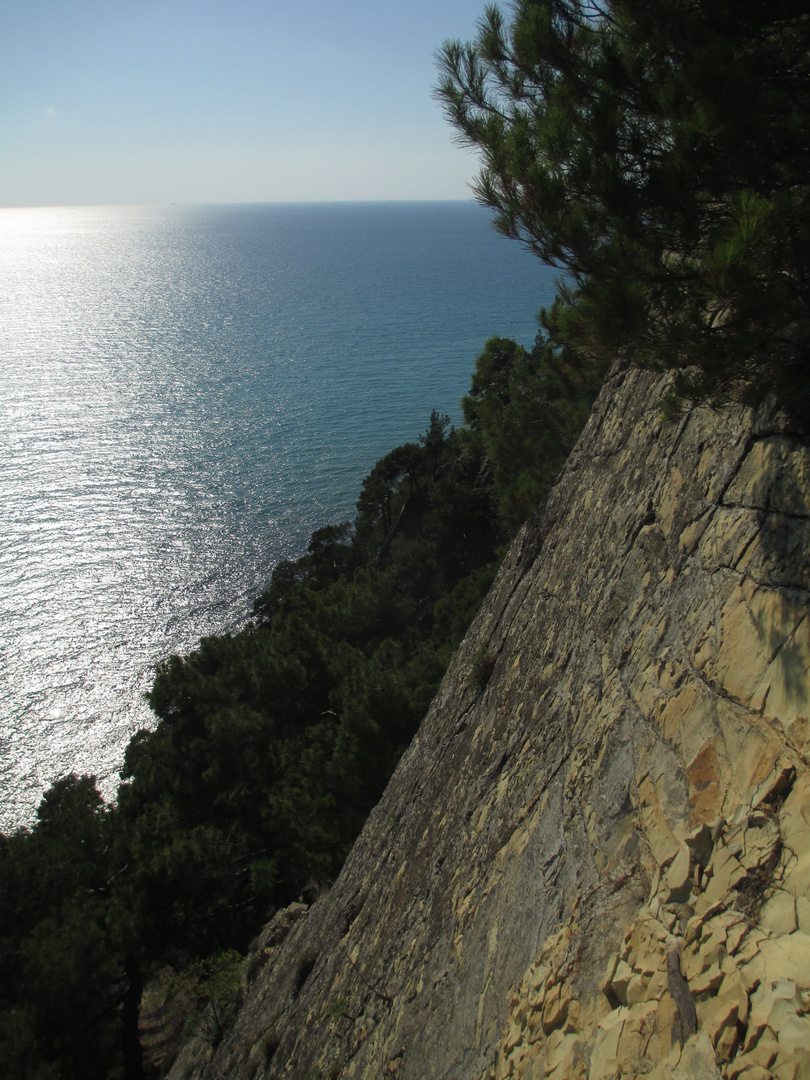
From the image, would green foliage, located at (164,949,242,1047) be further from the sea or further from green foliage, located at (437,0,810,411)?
the sea

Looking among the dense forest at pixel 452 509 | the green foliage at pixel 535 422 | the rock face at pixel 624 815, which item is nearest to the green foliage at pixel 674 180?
the dense forest at pixel 452 509

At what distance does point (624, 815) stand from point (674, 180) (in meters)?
4.62

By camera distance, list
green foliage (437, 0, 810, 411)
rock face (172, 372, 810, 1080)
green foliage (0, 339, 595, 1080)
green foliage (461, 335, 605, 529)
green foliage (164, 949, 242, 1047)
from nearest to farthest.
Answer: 1. rock face (172, 372, 810, 1080)
2. green foliage (437, 0, 810, 411)
3. green foliage (164, 949, 242, 1047)
4. green foliage (0, 339, 595, 1080)
5. green foliage (461, 335, 605, 529)

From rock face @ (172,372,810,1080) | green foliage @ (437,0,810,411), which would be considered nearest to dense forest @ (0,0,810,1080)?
green foliage @ (437,0,810,411)

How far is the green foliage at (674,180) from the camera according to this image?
4.18 m

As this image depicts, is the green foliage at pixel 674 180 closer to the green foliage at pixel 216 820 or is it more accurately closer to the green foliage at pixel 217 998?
the green foliage at pixel 216 820

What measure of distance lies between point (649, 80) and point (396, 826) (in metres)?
10.4

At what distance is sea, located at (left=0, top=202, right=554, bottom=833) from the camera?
1480 inches

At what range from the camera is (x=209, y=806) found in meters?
20.2

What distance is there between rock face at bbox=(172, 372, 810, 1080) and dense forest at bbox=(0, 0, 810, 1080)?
96cm

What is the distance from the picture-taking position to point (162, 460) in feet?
198

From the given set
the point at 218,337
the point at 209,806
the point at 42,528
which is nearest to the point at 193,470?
the point at 42,528

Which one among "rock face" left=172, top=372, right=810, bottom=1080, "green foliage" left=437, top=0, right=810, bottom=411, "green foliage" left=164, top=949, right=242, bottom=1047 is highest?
"green foliage" left=437, top=0, right=810, bottom=411

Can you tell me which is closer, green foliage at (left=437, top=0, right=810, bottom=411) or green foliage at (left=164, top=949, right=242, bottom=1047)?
green foliage at (left=437, top=0, right=810, bottom=411)
